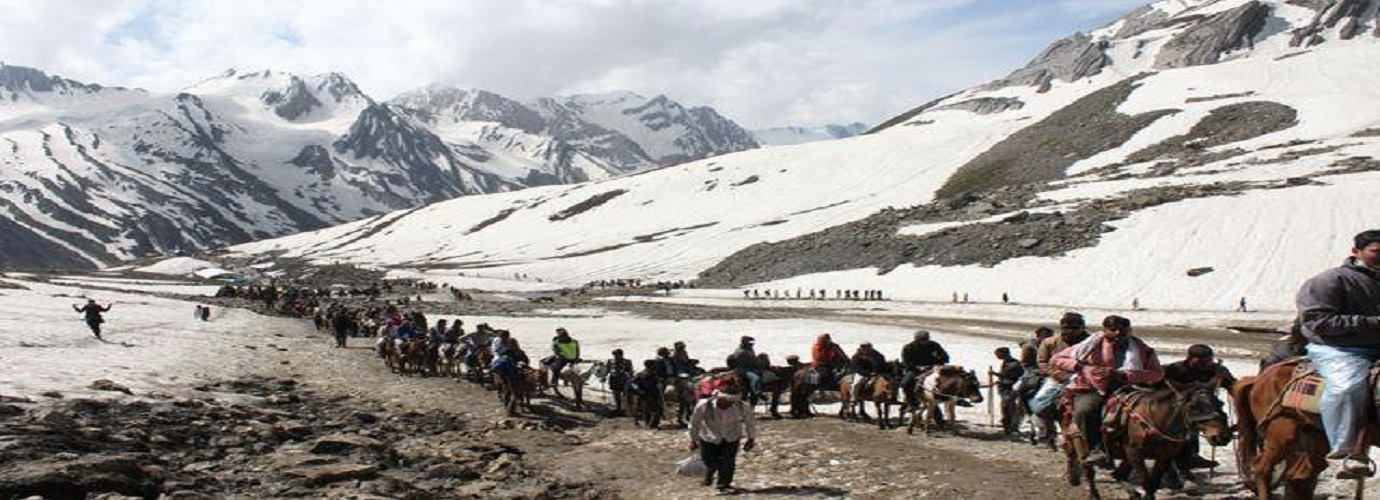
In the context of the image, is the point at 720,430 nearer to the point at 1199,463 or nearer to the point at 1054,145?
the point at 1199,463

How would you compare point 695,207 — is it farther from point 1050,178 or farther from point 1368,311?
point 1368,311

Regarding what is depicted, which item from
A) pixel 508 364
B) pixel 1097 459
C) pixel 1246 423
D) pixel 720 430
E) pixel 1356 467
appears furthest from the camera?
pixel 508 364

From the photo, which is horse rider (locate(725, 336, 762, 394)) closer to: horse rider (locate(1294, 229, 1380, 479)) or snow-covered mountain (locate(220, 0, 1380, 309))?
horse rider (locate(1294, 229, 1380, 479))

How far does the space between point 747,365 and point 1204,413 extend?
1222 centimetres

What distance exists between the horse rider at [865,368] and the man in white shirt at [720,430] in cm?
700

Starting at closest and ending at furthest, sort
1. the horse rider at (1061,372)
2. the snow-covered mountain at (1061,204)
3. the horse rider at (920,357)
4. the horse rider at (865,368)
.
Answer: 1. the horse rider at (1061,372)
2. the horse rider at (920,357)
3. the horse rider at (865,368)
4. the snow-covered mountain at (1061,204)

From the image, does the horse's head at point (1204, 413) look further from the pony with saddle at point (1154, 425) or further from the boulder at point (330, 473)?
the boulder at point (330, 473)

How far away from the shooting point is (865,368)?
21000 millimetres

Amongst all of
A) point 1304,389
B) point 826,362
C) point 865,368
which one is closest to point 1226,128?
point 826,362

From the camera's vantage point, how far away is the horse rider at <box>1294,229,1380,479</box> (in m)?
8.40

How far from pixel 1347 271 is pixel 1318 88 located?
5910 inches

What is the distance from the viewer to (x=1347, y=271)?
854 cm

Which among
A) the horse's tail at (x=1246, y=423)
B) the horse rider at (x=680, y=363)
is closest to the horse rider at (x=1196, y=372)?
the horse's tail at (x=1246, y=423)

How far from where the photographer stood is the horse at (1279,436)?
9.41 m
